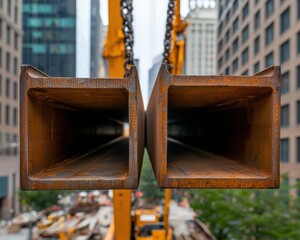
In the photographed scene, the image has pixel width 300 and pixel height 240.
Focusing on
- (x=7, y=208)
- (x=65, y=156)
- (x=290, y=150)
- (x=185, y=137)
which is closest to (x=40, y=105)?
(x=65, y=156)

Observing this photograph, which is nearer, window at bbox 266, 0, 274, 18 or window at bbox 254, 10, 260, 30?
window at bbox 266, 0, 274, 18

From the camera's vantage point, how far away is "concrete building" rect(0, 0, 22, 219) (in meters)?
36.1

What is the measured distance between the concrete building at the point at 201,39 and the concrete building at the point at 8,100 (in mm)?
88795

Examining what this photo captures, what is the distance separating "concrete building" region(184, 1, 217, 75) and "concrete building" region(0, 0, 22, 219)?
8879 cm

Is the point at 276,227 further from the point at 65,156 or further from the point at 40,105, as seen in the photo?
the point at 40,105

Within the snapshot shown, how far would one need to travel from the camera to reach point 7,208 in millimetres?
37938

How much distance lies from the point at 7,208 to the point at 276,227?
33188 millimetres

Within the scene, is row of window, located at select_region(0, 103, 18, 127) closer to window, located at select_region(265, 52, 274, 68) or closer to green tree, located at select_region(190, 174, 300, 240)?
green tree, located at select_region(190, 174, 300, 240)

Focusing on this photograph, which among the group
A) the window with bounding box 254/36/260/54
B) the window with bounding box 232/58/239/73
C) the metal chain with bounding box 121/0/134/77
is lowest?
the metal chain with bounding box 121/0/134/77

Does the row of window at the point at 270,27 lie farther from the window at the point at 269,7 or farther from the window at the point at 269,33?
the window at the point at 269,7

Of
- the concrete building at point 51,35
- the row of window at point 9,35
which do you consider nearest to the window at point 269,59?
the row of window at point 9,35

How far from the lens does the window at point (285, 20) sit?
1098 inches

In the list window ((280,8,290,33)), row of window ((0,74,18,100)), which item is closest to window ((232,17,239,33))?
window ((280,8,290,33))

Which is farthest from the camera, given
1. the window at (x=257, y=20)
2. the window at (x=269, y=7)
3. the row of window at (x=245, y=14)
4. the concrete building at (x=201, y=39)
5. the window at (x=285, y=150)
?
the concrete building at (x=201, y=39)
